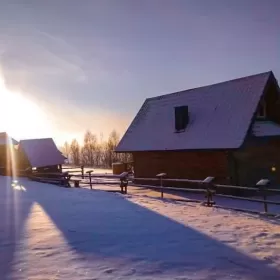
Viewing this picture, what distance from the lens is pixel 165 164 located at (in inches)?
854

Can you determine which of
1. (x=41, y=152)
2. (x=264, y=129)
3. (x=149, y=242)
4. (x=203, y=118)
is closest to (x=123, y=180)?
(x=203, y=118)

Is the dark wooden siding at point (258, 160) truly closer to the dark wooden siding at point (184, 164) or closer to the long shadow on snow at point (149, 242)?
the dark wooden siding at point (184, 164)

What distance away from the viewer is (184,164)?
20.4 metres

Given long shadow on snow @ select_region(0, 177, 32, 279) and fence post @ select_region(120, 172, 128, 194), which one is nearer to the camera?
long shadow on snow @ select_region(0, 177, 32, 279)

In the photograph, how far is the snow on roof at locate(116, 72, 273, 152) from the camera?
18.3 m

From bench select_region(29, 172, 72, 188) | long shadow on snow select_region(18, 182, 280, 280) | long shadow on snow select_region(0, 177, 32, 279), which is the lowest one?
long shadow on snow select_region(18, 182, 280, 280)

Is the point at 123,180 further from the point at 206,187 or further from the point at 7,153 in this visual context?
the point at 7,153

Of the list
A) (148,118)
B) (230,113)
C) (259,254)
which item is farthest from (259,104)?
(259,254)

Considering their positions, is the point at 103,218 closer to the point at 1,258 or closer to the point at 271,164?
the point at 1,258

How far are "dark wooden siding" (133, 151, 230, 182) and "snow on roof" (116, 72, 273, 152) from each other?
1.97ft

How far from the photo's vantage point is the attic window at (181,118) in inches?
843

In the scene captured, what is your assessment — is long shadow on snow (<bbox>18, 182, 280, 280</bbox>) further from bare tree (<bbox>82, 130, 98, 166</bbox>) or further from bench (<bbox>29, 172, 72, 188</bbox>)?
bare tree (<bbox>82, 130, 98, 166</bbox>)

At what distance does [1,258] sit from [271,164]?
17.5m

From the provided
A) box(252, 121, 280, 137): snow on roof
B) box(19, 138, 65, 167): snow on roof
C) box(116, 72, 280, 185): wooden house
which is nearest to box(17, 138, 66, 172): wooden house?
box(19, 138, 65, 167): snow on roof
